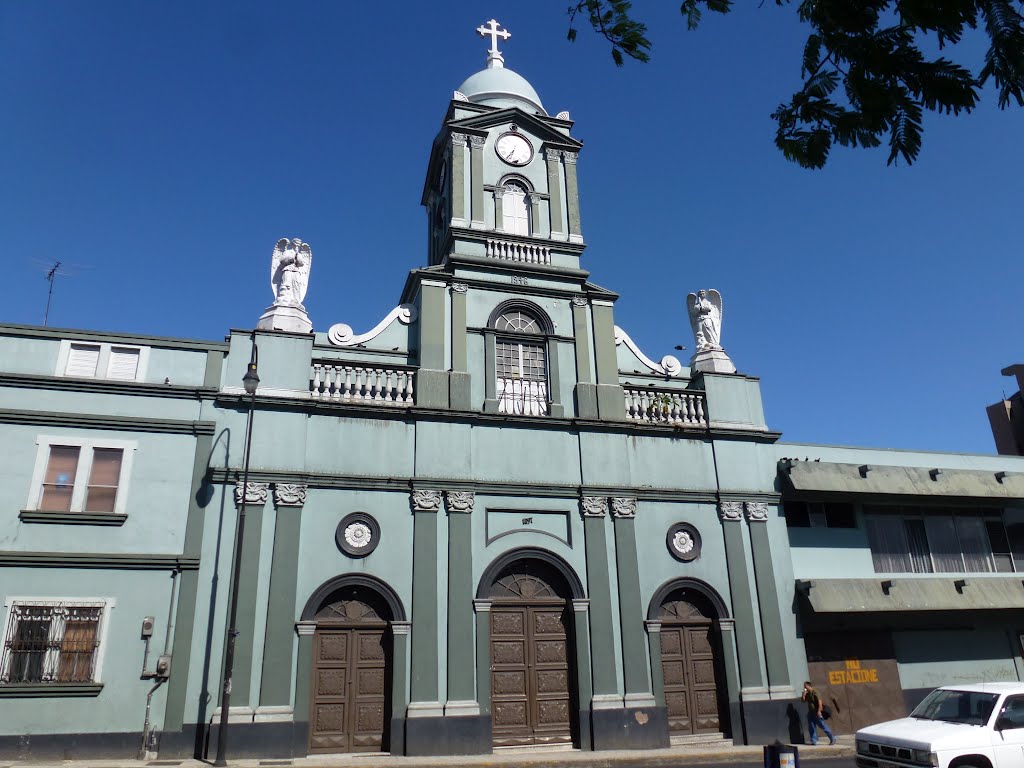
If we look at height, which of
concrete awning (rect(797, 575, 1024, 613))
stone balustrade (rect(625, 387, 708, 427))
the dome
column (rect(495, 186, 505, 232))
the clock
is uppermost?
the dome

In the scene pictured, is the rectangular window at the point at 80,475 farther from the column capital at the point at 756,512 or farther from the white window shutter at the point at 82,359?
the column capital at the point at 756,512

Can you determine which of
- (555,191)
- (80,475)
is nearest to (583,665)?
(80,475)

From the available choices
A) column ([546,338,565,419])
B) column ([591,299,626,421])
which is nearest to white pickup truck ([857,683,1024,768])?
column ([591,299,626,421])

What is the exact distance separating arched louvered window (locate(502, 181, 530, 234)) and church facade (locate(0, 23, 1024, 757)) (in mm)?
168

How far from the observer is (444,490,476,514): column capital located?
57.0 ft

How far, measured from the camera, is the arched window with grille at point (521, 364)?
19141mm

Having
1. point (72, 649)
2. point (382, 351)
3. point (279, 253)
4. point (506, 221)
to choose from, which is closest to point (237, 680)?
point (72, 649)

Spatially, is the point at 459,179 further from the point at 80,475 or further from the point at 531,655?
the point at 531,655

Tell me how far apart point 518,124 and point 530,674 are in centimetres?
1519

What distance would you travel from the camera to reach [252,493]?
16234 millimetres

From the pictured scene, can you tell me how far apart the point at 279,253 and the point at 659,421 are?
1043 cm

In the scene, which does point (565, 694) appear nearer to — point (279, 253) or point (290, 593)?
point (290, 593)

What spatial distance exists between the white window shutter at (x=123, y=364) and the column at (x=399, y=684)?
786cm

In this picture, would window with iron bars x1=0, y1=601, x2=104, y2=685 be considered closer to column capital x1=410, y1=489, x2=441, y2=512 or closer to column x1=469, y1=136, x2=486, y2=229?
column capital x1=410, y1=489, x2=441, y2=512
